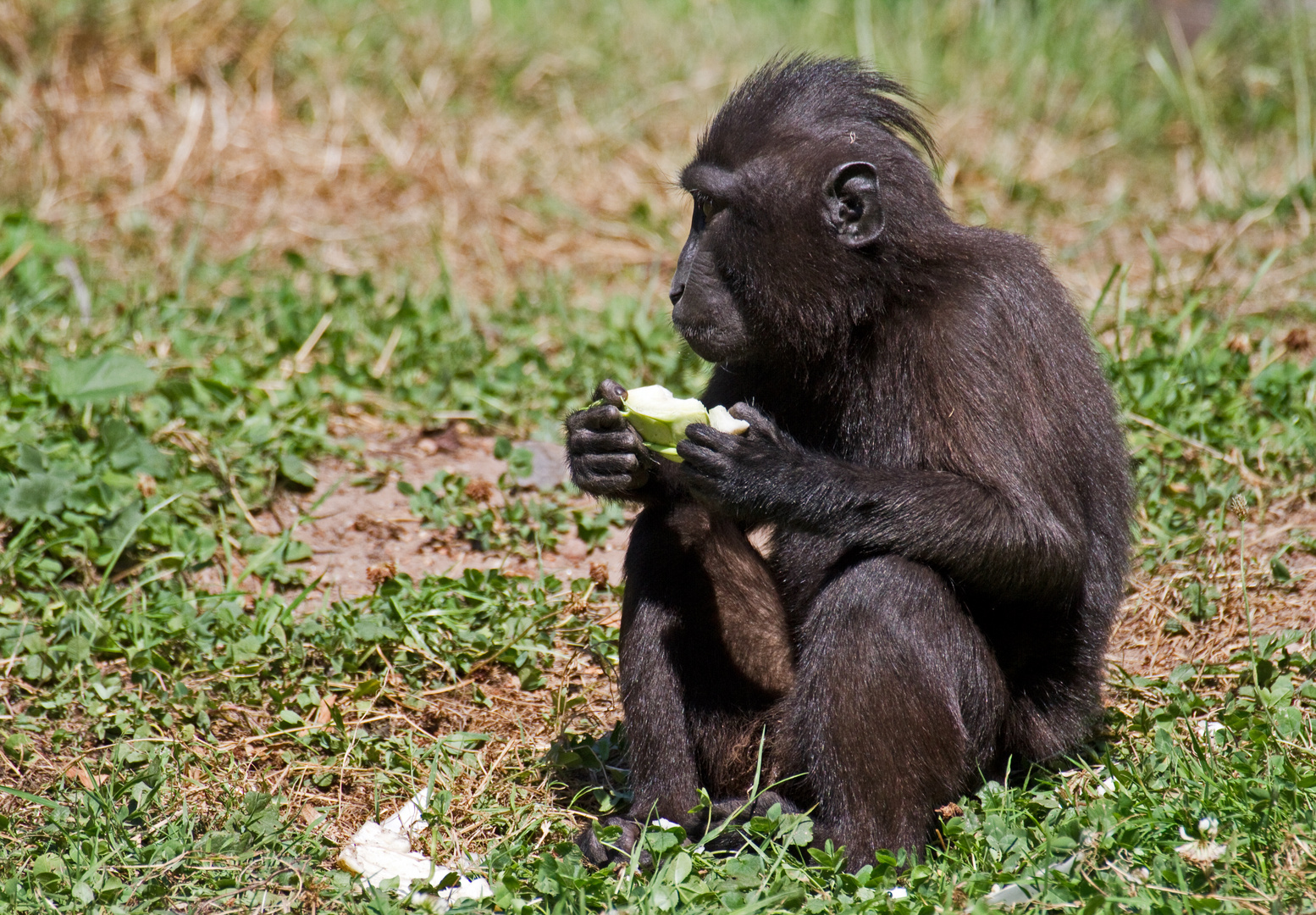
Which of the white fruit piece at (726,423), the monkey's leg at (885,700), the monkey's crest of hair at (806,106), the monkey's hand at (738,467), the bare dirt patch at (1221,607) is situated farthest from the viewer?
the bare dirt patch at (1221,607)

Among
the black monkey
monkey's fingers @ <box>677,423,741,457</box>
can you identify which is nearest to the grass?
the black monkey

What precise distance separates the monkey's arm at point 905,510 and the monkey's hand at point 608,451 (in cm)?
26

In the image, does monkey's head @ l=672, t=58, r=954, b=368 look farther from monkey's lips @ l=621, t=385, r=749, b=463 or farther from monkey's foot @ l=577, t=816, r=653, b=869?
monkey's foot @ l=577, t=816, r=653, b=869

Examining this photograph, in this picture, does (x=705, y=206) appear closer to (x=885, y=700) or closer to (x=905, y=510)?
(x=905, y=510)

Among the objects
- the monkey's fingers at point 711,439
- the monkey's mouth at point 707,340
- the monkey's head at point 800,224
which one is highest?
the monkey's head at point 800,224

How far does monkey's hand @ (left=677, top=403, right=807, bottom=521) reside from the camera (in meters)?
3.34

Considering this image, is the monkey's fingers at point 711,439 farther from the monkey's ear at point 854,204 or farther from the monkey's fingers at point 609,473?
the monkey's ear at point 854,204

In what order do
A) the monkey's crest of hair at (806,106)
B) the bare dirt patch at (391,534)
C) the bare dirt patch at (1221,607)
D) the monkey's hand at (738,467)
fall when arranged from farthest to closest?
the bare dirt patch at (391,534)
the bare dirt patch at (1221,607)
the monkey's crest of hair at (806,106)
the monkey's hand at (738,467)

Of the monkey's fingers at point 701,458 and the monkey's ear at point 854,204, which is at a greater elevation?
the monkey's ear at point 854,204

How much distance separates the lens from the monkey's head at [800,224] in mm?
3553

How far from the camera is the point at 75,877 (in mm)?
3344

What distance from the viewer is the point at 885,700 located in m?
3.22

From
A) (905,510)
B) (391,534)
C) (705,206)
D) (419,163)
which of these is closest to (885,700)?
(905,510)

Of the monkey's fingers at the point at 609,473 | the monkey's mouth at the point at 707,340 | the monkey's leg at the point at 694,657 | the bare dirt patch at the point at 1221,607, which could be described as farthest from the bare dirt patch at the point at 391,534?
the bare dirt patch at the point at 1221,607
